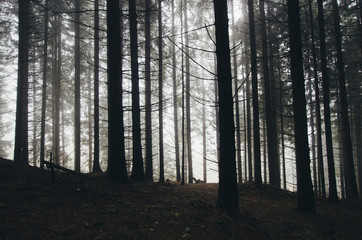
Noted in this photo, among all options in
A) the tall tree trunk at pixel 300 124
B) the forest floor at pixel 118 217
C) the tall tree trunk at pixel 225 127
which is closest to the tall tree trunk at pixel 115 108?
the forest floor at pixel 118 217

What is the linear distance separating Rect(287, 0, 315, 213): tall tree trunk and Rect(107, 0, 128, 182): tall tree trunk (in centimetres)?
645

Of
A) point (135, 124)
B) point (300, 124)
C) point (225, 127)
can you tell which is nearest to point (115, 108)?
point (135, 124)

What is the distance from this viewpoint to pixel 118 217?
421 cm

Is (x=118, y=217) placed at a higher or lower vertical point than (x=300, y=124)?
lower

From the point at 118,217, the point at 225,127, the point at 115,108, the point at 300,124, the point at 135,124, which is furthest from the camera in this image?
the point at 135,124

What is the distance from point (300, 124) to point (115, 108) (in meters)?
6.89

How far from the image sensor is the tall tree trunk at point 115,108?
285 inches

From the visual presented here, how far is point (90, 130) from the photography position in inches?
866

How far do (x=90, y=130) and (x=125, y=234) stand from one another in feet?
67.6

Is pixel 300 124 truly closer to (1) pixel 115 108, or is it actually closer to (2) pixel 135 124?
(1) pixel 115 108

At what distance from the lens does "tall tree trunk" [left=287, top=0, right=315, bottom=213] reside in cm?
711

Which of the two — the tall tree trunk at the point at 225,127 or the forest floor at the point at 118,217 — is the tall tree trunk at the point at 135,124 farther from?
the tall tree trunk at the point at 225,127

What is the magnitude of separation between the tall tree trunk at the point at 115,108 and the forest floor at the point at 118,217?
57 centimetres

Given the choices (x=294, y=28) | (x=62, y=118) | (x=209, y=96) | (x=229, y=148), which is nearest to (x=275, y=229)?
(x=229, y=148)
